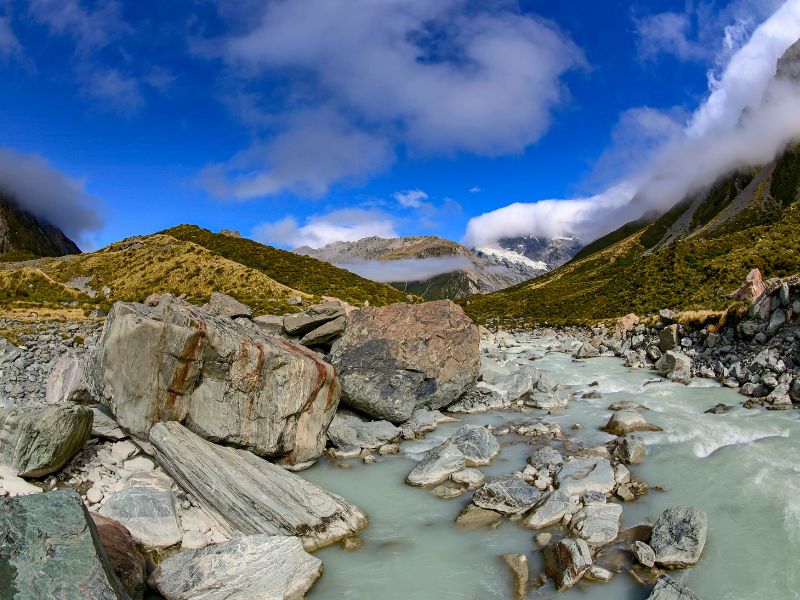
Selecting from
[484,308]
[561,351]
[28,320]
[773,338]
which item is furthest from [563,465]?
[484,308]

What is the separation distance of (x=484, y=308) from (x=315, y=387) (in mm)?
130086

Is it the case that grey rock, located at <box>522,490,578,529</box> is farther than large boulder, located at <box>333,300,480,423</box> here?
No

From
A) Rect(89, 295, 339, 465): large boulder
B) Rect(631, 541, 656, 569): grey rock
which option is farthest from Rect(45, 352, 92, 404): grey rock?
Rect(631, 541, 656, 569): grey rock

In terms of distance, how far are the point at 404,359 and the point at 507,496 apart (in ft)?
35.8

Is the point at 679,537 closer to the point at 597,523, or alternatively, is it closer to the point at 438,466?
the point at 597,523

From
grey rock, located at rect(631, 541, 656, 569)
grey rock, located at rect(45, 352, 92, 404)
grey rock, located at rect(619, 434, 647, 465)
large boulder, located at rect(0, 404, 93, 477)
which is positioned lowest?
grey rock, located at rect(631, 541, 656, 569)

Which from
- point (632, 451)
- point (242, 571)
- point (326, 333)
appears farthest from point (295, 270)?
point (242, 571)

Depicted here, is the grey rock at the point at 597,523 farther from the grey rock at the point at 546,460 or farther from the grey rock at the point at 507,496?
the grey rock at the point at 546,460

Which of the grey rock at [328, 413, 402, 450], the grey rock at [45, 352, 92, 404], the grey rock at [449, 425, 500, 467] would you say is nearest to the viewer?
the grey rock at [45, 352, 92, 404]

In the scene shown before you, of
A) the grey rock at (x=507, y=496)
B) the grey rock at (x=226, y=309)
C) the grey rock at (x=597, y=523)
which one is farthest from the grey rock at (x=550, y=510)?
the grey rock at (x=226, y=309)

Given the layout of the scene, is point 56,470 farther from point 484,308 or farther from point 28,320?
point 484,308

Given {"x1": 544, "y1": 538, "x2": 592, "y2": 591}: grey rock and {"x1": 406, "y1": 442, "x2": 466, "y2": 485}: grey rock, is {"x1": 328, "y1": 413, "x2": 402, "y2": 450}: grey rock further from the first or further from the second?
{"x1": 544, "y1": 538, "x2": 592, "y2": 591}: grey rock

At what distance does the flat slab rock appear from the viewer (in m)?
9.38

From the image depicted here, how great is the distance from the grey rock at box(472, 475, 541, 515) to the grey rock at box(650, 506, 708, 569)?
3.18 metres
